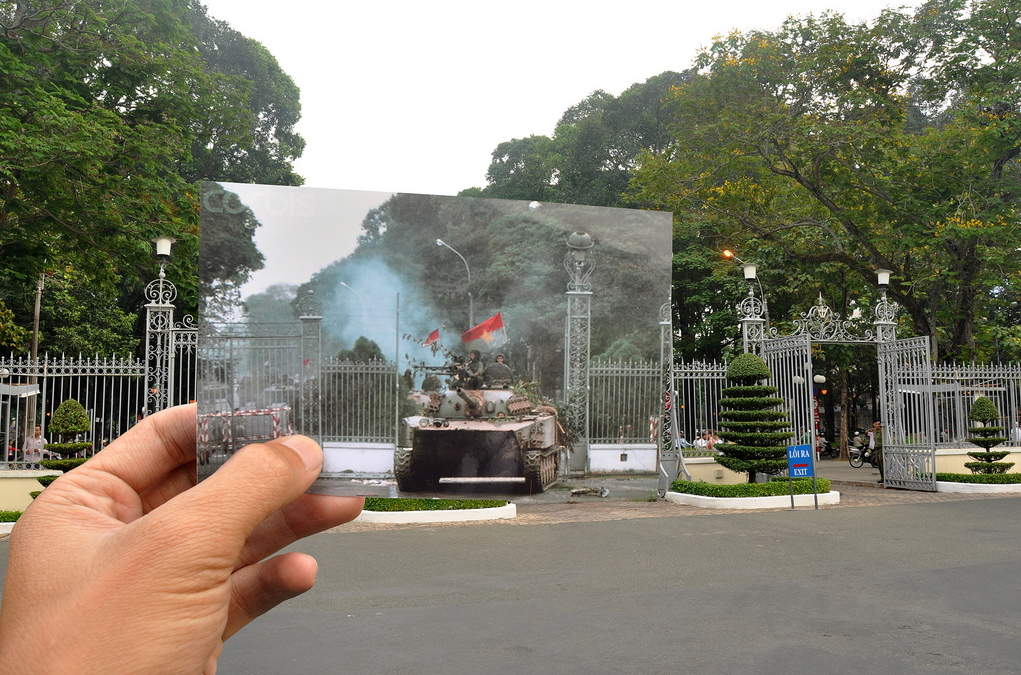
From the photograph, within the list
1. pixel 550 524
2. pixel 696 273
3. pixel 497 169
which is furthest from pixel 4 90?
pixel 497 169

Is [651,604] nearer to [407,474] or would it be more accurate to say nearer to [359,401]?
[407,474]

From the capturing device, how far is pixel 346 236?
1.27 m

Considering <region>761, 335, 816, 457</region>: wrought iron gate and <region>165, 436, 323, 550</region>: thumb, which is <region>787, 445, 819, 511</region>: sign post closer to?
<region>761, 335, 816, 457</region>: wrought iron gate

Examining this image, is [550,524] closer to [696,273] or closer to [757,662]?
[757,662]

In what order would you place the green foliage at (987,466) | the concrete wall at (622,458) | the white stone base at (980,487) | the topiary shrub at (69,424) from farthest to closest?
the green foliage at (987,466) → the white stone base at (980,487) → the topiary shrub at (69,424) → the concrete wall at (622,458)

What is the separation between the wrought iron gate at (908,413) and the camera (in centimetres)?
1460

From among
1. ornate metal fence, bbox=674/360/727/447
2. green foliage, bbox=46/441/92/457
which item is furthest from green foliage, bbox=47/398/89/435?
ornate metal fence, bbox=674/360/727/447

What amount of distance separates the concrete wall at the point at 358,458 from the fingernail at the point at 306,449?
0.09ft

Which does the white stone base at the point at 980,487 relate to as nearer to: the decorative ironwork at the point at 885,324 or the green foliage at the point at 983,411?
the green foliage at the point at 983,411

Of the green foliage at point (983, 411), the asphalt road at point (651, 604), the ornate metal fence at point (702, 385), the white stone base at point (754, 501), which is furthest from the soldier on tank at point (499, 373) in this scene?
the green foliage at point (983, 411)

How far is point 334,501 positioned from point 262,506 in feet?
0.41

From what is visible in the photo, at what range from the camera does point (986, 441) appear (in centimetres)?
1524

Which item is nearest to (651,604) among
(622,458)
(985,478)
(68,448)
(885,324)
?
(622,458)

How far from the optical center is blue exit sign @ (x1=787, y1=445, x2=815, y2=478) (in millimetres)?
12289
